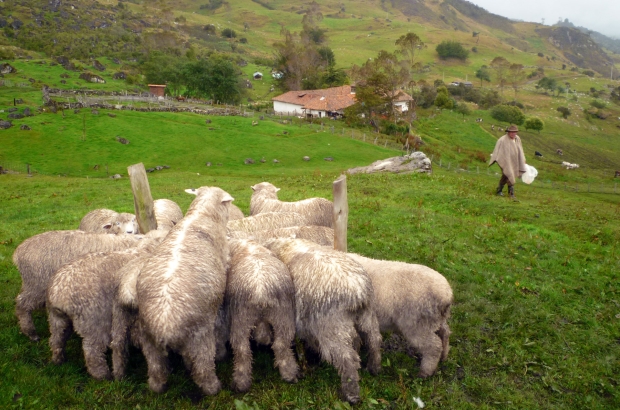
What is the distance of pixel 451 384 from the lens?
20.6ft

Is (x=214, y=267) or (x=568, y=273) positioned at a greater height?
(x=214, y=267)

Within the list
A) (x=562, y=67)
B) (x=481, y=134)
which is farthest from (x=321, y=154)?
(x=562, y=67)

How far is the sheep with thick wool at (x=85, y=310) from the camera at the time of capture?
20.2ft

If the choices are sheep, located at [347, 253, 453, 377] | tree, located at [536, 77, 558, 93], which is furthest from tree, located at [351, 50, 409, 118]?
tree, located at [536, 77, 558, 93]

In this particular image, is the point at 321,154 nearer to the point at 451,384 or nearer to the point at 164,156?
the point at 164,156

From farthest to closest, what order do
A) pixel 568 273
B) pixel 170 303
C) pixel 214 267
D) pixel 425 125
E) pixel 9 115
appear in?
pixel 425 125 → pixel 9 115 → pixel 568 273 → pixel 214 267 → pixel 170 303

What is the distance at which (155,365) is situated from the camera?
563 cm

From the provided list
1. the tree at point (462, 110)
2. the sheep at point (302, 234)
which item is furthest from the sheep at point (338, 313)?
the tree at point (462, 110)

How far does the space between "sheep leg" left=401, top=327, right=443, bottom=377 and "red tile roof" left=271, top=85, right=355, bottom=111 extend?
59271 mm

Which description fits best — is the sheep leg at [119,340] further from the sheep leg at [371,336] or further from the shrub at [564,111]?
the shrub at [564,111]

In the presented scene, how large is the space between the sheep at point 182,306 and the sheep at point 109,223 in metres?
4.15

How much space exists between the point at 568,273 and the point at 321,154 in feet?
105

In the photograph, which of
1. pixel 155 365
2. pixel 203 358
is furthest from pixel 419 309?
pixel 155 365

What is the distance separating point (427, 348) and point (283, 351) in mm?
2277
